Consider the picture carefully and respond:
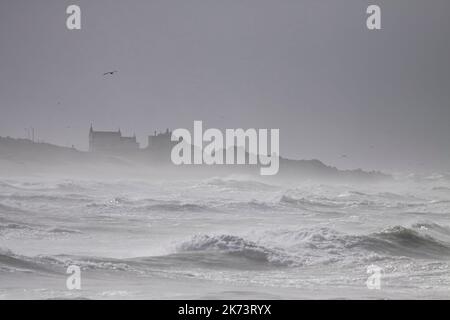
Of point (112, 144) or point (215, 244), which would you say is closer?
point (215, 244)

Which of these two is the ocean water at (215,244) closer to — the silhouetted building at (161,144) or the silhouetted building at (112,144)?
the silhouetted building at (161,144)

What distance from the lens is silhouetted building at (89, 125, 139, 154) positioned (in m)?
33.6

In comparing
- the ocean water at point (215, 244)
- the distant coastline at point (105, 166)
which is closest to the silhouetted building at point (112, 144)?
the distant coastline at point (105, 166)

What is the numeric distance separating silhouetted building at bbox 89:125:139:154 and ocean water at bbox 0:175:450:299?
8269 millimetres

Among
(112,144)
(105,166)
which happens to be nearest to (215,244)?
(112,144)

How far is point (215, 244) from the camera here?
1168cm

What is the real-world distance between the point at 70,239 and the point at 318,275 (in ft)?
18.3

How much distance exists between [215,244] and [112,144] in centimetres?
2350

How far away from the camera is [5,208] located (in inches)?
666

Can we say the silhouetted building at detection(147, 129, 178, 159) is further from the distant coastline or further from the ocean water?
the ocean water

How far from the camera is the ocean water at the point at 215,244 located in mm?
7746

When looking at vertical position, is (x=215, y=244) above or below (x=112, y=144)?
below

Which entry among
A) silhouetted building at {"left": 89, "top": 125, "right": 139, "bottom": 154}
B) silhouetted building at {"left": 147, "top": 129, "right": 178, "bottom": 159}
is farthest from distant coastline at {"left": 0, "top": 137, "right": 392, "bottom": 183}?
silhouetted building at {"left": 89, "top": 125, "right": 139, "bottom": 154}

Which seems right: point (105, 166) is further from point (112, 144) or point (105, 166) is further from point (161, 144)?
point (161, 144)
